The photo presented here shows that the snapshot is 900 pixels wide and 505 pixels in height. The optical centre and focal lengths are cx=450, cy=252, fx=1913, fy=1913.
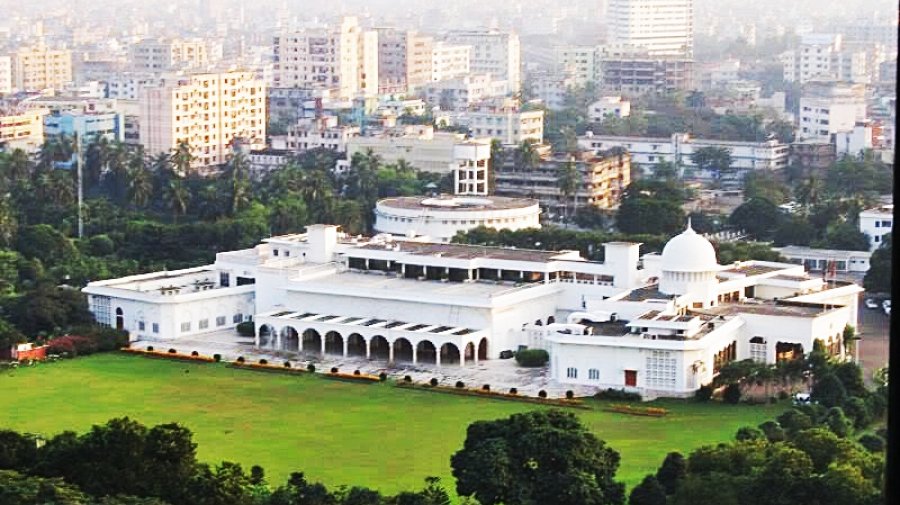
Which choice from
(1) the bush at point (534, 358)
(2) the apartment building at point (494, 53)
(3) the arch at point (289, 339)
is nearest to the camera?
(1) the bush at point (534, 358)

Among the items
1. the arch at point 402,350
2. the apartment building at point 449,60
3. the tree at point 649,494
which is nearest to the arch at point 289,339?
the arch at point 402,350

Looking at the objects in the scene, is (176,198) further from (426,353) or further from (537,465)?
(537,465)

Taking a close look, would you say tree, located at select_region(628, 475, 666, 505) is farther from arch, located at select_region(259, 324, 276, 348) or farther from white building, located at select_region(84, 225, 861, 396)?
arch, located at select_region(259, 324, 276, 348)

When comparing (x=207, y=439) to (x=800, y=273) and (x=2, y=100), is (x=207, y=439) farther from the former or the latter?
(x=2, y=100)

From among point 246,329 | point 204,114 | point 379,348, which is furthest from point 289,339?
point 204,114

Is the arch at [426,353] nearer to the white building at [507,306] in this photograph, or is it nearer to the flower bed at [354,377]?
the white building at [507,306]
